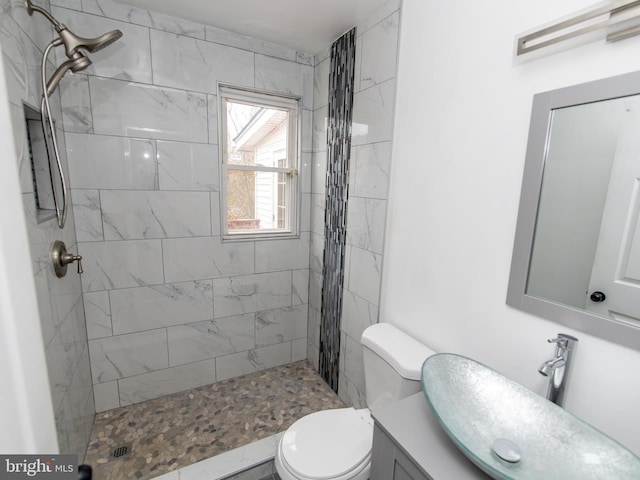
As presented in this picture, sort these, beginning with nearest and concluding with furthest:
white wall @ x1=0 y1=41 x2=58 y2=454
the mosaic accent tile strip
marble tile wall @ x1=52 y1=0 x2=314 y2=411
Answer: white wall @ x1=0 y1=41 x2=58 y2=454 → marble tile wall @ x1=52 y1=0 x2=314 y2=411 → the mosaic accent tile strip

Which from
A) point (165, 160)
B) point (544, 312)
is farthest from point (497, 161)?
point (165, 160)

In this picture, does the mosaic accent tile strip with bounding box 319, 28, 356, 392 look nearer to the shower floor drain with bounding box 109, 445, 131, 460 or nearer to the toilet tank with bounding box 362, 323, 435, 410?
the toilet tank with bounding box 362, 323, 435, 410

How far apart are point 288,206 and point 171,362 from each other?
143 cm

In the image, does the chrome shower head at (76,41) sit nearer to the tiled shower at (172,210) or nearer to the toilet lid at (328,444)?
the tiled shower at (172,210)

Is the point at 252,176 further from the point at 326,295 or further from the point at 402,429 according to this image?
the point at 402,429

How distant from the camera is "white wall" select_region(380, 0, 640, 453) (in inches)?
37.6

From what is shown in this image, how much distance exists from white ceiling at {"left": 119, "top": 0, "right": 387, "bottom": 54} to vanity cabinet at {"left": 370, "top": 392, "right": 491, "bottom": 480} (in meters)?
1.93

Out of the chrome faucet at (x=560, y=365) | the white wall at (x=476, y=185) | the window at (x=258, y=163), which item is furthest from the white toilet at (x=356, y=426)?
the window at (x=258, y=163)

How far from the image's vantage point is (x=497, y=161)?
1.18 meters

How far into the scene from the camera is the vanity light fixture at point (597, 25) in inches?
32.1

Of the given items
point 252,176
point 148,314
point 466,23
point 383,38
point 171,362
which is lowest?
point 171,362

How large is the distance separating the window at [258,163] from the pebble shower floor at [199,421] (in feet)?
3.85

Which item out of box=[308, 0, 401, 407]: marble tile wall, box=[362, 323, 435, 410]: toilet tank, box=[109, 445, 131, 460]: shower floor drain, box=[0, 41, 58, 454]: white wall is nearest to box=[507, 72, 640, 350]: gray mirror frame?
box=[362, 323, 435, 410]: toilet tank

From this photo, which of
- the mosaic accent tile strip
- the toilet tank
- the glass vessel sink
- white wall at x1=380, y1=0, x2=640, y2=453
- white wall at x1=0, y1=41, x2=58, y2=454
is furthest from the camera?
the mosaic accent tile strip
